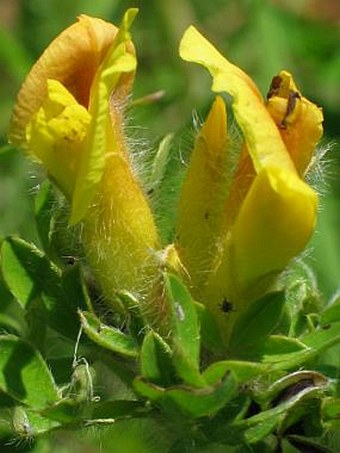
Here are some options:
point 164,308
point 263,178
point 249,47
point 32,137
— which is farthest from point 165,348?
point 249,47

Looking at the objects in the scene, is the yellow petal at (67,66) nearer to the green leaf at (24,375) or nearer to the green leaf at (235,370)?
the green leaf at (24,375)

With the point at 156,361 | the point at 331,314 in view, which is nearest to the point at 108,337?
the point at 156,361

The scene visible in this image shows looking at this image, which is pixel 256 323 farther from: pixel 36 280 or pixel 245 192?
pixel 36 280

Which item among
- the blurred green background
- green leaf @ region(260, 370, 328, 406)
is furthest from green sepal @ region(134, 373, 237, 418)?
the blurred green background

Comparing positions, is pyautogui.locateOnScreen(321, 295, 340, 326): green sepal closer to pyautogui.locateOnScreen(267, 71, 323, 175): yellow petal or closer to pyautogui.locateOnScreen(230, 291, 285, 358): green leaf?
pyautogui.locateOnScreen(230, 291, 285, 358): green leaf

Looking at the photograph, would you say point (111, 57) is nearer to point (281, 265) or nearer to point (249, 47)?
point (281, 265)
